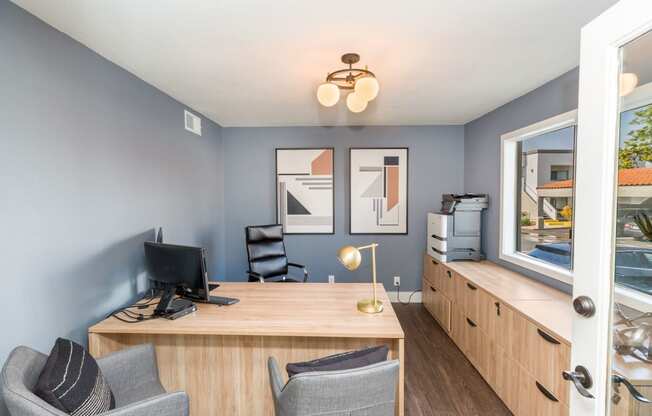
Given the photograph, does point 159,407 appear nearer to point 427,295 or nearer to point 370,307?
point 370,307

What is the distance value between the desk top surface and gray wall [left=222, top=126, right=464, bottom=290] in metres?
1.80

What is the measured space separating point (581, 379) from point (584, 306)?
24 centimetres

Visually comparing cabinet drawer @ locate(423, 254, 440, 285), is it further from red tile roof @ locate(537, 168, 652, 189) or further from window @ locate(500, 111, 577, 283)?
red tile roof @ locate(537, 168, 652, 189)

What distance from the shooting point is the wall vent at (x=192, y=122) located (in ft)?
10.3

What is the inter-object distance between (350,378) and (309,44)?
184 cm

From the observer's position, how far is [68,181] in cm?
174

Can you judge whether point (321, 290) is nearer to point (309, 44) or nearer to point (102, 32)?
point (309, 44)

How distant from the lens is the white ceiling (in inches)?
59.2

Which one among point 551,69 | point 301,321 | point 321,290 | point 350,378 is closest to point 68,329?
point 301,321

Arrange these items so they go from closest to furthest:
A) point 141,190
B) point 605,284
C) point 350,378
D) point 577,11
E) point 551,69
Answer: point 605,284 → point 350,378 → point 577,11 → point 551,69 → point 141,190

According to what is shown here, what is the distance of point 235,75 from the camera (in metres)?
2.34

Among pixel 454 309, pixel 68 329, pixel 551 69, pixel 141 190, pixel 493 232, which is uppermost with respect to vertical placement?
pixel 551 69

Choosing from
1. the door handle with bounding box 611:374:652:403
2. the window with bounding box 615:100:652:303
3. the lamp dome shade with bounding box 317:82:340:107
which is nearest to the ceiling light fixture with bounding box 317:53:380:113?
the lamp dome shade with bounding box 317:82:340:107

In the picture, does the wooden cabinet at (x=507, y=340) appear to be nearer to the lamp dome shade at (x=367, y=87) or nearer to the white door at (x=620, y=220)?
the white door at (x=620, y=220)
